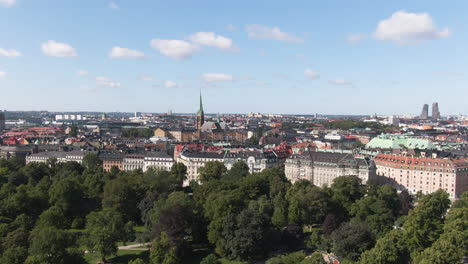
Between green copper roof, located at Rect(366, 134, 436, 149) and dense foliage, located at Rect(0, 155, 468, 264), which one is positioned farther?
green copper roof, located at Rect(366, 134, 436, 149)

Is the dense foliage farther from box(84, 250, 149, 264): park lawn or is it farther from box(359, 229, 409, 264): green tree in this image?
box(84, 250, 149, 264): park lawn

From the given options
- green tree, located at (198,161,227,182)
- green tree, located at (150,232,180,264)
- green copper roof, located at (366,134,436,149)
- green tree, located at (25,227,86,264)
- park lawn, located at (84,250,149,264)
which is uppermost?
green copper roof, located at (366,134,436,149)

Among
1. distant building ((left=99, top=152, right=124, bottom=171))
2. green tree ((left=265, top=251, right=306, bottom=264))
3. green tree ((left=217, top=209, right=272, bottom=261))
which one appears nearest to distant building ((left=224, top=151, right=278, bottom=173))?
distant building ((left=99, top=152, right=124, bottom=171))

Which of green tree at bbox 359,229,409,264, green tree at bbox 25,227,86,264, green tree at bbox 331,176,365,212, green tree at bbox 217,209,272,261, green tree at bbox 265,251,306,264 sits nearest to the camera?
green tree at bbox 359,229,409,264

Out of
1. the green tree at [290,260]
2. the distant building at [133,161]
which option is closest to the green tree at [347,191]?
the green tree at [290,260]

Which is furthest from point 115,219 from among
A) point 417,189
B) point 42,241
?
point 417,189

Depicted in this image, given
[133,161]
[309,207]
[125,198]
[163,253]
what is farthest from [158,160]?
[163,253]

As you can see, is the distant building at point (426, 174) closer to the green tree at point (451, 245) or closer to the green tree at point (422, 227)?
the green tree at point (422, 227)
